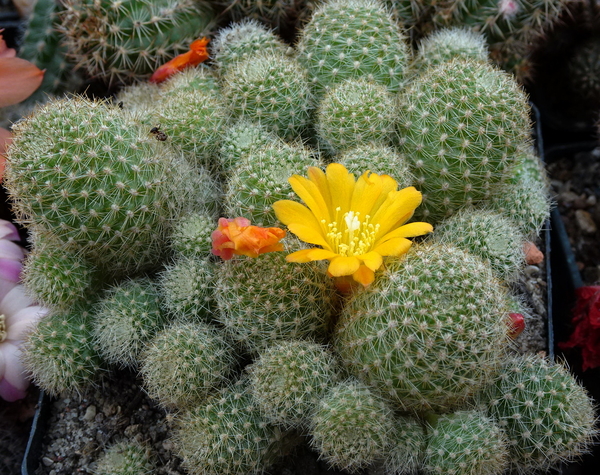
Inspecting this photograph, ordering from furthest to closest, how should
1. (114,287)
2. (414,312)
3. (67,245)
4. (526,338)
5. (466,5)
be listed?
1. (466,5)
2. (526,338)
3. (114,287)
4. (67,245)
5. (414,312)

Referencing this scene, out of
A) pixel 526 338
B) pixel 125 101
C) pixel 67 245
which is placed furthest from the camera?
pixel 125 101

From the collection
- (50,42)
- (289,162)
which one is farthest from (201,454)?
(50,42)

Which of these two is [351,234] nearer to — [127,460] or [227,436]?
[227,436]

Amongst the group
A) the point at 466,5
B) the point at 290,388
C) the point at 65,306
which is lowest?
the point at 65,306

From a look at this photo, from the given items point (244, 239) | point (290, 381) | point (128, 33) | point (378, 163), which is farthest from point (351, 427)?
point (128, 33)

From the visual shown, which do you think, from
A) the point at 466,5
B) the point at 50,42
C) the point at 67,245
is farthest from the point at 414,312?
the point at 50,42

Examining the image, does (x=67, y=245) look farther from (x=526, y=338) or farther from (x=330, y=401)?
(x=526, y=338)

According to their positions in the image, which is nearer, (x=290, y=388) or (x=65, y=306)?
(x=290, y=388)

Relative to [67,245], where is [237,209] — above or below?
above
